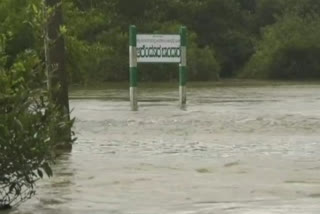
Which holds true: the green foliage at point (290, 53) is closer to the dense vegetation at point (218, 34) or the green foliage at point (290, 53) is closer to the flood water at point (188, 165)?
the dense vegetation at point (218, 34)

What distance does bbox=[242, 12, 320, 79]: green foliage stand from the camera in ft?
194

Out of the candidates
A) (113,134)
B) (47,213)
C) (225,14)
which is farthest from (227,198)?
(225,14)

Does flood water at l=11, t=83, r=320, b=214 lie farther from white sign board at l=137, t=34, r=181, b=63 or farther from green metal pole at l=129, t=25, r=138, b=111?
white sign board at l=137, t=34, r=181, b=63

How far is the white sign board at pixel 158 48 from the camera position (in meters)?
26.1

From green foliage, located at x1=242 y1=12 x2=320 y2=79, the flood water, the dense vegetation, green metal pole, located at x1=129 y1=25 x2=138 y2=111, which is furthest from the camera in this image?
green foliage, located at x1=242 y1=12 x2=320 y2=79

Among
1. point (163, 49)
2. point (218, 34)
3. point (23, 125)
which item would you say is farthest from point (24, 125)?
point (218, 34)

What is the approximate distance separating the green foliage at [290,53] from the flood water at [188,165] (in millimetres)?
34505

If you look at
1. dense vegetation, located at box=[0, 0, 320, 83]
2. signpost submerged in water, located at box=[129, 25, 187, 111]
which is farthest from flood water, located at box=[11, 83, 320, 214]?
dense vegetation, located at box=[0, 0, 320, 83]

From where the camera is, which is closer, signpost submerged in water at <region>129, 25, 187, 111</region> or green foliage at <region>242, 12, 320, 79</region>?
signpost submerged in water at <region>129, 25, 187, 111</region>

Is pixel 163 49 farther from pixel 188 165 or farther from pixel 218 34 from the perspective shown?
pixel 218 34

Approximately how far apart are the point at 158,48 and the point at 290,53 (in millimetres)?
34707

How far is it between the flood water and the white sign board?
1.97 m

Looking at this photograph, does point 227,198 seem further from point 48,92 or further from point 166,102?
point 166,102

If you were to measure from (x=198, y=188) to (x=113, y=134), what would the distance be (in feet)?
23.6
